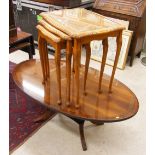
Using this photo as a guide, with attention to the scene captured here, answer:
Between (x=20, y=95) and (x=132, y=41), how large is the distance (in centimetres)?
153

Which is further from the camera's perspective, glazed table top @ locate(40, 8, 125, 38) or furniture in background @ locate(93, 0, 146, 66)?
furniture in background @ locate(93, 0, 146, 66)

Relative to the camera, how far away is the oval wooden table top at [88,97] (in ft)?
4.69

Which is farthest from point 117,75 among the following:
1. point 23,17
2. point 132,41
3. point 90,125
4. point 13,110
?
point 23,17

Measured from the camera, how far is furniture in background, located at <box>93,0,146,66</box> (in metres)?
2.58

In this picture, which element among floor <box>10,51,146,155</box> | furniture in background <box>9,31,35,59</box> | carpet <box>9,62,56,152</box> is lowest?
floor <box>10,51,146,155</box>

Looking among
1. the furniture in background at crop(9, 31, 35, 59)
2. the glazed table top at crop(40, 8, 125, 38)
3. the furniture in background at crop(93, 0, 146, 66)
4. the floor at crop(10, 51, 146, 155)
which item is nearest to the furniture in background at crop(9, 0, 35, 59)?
the furniture in background at crop(9, 31, 35, 59)

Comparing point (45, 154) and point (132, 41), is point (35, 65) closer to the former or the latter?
point (45, 154)

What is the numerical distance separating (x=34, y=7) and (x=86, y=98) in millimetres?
1720

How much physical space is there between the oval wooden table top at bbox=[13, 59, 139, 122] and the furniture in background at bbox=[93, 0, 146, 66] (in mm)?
1128

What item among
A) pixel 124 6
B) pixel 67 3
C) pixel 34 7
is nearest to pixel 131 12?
pixel 124 6

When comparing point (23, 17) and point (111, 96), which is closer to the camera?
point (111, 96)

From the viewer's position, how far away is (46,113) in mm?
1906

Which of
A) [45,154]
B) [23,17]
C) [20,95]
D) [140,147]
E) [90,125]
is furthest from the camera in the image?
[23,17]

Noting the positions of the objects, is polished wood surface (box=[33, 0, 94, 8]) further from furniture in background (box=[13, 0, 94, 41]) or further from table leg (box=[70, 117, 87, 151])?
table leg (box=[70, 117, 87, 151])
